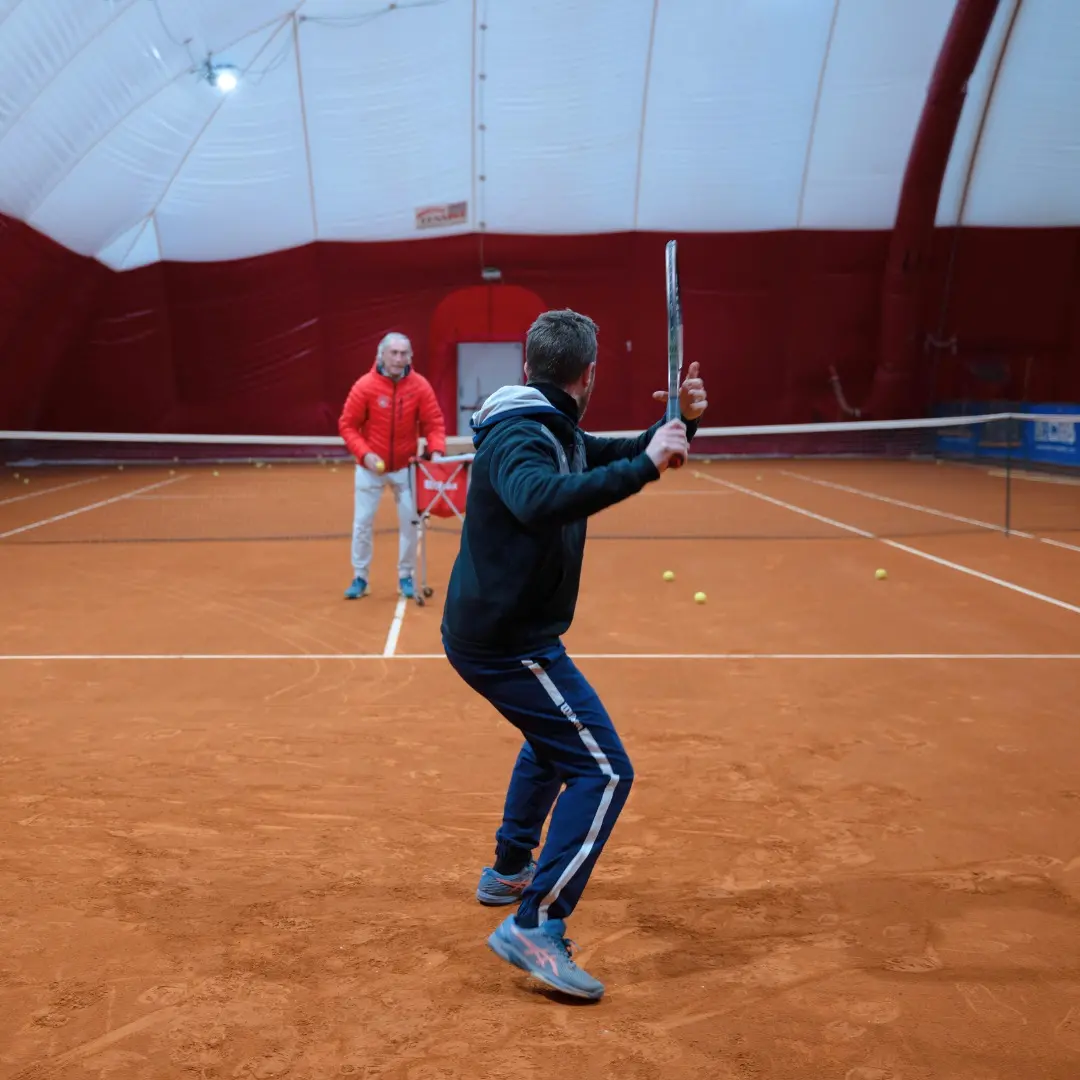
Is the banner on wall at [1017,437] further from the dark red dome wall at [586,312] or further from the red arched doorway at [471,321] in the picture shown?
the red arched doorway at [471,321]

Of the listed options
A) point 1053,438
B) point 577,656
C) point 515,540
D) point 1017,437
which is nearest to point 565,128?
point 1017,437

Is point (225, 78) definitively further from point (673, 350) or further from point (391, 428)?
point (673, 350)

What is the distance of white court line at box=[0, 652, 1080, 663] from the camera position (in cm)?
671

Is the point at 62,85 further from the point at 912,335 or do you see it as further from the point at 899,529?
the point at 912,335

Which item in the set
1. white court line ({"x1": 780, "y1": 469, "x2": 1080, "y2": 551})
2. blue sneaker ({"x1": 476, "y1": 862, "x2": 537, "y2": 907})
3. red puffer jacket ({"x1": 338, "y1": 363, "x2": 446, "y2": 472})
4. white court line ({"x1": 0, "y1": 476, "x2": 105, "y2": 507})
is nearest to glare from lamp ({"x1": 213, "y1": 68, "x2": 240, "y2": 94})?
white court line ({"x1": 0, "y1": 476, "x2": 105, "y2": 507})

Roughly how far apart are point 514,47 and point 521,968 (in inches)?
771

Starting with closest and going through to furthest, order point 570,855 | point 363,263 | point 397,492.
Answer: point 570,855
point 397,492
point 363,263

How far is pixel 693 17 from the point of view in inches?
783

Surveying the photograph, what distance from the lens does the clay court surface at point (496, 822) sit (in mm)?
2834

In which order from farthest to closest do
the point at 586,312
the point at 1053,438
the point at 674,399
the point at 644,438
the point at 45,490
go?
the point at 586,312
the point at 1053,438
the point at 45,490
the point at 644,438
the point at 674,399

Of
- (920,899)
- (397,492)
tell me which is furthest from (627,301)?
(920,899)

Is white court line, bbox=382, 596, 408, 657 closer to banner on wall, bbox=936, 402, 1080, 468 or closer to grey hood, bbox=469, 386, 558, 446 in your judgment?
grey hood, bbox=469, 386, 558, 446

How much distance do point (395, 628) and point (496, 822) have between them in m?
3.41

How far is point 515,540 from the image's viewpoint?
9.82ft
